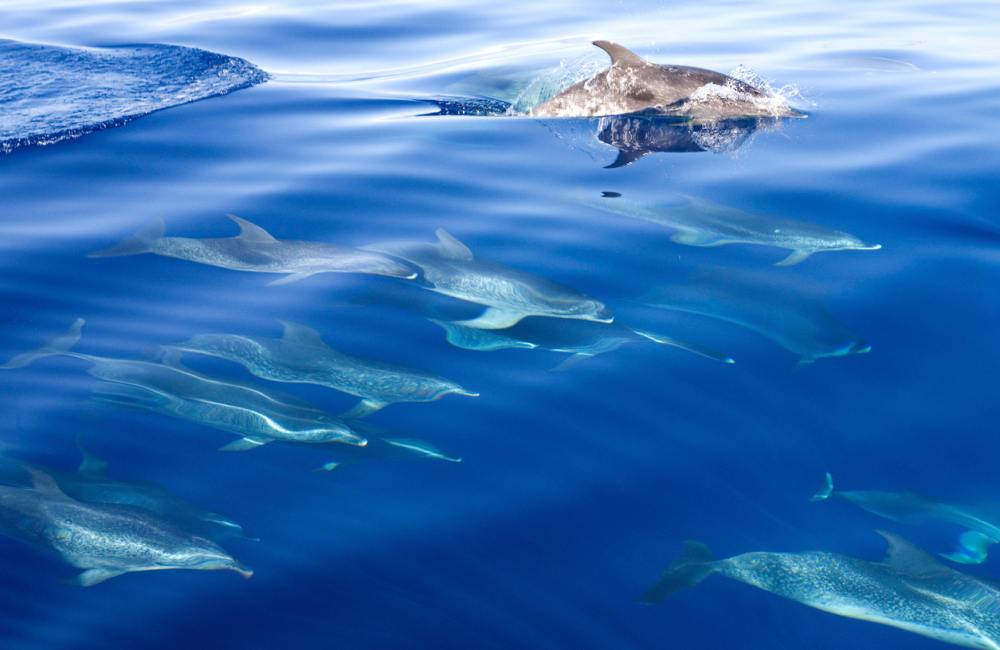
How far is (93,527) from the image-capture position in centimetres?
462

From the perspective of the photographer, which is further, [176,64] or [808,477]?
[176,64]

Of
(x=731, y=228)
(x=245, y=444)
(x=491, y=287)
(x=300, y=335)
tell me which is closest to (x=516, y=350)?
(x=491, y=287)

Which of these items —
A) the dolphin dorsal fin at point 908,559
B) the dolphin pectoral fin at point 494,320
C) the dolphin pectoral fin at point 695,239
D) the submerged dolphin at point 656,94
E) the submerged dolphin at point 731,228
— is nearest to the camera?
the dolphin dorsal fin at point 908,559

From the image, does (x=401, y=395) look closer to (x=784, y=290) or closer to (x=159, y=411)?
(x=159, y=411)

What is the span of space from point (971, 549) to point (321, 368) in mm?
3592

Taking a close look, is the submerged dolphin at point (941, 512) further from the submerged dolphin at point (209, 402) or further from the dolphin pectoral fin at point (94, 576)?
the dolphin pectoral fin at point (94, 576)

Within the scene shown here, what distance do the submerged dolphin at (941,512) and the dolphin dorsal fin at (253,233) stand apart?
180 inches

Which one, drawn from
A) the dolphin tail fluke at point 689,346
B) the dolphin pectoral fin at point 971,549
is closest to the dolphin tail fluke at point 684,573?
the dolphin pectoral fin at point 971,549

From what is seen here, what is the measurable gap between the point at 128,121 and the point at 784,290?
293 inches

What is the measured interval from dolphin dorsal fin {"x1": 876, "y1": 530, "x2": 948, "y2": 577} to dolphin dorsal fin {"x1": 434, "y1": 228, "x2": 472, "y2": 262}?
11.9 feet

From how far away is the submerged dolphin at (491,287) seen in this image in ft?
21.5

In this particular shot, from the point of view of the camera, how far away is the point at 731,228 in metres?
7.90

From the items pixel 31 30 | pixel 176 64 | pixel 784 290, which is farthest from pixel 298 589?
pixel 31 30

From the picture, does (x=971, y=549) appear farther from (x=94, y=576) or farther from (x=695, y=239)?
(x=94, y=576)
